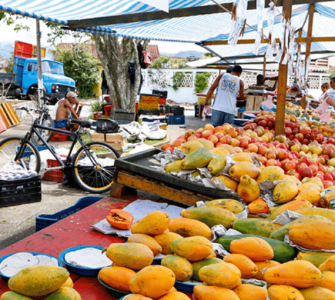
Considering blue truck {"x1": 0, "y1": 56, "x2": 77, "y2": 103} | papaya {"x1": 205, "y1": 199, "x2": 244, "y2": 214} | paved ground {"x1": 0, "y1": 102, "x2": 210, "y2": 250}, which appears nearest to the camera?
papaya {"x1": 205, "y1": 199, "x2": 244, "y2": 214}

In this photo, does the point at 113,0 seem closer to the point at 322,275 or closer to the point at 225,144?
the point at 225,144

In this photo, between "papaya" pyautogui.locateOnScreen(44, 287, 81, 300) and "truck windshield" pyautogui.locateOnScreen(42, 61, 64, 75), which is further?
"truck windshield" pyautogui.locateOnScreen(42, 61, 64, 75)

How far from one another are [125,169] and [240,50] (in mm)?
12527

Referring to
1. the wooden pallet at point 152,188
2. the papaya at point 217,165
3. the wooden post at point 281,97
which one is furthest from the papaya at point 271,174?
the wooden post at point 281,97

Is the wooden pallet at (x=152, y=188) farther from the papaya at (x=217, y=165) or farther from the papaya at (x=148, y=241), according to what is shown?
the papaya at (x=148, y=241)

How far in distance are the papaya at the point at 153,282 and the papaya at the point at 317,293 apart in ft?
1.59

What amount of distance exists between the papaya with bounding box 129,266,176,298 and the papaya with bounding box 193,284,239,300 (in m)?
0.11

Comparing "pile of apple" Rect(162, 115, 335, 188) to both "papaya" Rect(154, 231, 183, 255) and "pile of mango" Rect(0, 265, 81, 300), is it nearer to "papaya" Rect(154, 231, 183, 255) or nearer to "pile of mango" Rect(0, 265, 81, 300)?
"papaya" Rect(154, 231, 183, 255)

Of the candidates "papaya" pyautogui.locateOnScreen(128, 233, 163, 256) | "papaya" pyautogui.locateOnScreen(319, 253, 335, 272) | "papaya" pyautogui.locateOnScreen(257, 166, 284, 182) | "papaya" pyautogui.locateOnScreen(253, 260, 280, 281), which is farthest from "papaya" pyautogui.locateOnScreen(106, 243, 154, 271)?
"papaya" pyautogui.locateOnScreen(257, 166, 284, 182)

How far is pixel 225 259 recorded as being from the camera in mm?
1412

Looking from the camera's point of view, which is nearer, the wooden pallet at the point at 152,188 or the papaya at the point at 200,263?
the papaya at the point at 200,263

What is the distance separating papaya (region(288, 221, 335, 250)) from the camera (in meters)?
1.43

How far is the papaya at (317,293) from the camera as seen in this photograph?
1147 millimetres

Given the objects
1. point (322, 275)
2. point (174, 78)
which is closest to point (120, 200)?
point (322, 275)
